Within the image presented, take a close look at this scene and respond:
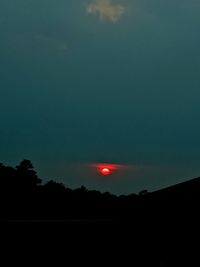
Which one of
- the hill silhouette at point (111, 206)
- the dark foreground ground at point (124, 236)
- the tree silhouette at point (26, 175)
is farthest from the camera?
the tree silhouette at point (26, 175)

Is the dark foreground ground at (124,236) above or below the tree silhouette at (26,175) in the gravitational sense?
below

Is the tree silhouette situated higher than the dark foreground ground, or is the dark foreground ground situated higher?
the tree silhouette

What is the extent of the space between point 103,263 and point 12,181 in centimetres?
1138

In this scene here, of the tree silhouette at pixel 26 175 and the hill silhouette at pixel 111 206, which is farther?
the tree silhouette at pixel 26 175

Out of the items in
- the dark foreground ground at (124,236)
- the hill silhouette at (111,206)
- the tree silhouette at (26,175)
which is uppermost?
the tree silhouette at (26,175)

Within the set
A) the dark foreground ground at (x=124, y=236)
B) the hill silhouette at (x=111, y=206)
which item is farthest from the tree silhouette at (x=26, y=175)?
the dark foreground ground at (x=124, y=236)

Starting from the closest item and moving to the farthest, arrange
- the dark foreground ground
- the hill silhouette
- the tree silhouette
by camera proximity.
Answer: the dark foreground ground → the hill silhouette → the tree silhouette

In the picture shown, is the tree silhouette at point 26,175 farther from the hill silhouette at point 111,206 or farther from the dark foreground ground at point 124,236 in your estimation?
the dark foreground ground at point 124,236

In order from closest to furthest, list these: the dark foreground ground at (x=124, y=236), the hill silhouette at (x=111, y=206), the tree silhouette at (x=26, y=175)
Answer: the dark foreground ground at (x=124, y=236)
the hill silhouette at (x=111, y=206)
the tree silhouette at (x=26, y=175)

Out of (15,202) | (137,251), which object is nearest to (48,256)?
(137,251)

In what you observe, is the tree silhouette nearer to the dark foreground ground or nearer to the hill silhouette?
the hill silhouette

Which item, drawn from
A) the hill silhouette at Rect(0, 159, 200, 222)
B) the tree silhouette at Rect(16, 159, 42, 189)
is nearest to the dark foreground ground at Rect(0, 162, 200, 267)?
the hill silhouette at Rect(0, 159, 200, 222)

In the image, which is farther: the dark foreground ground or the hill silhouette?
the hill silhouette

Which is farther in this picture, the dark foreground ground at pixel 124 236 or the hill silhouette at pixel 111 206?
the hill silhouette at pixel 111 206
